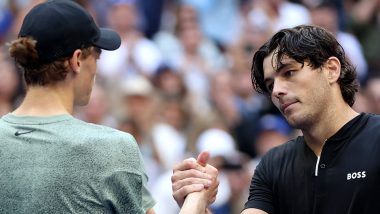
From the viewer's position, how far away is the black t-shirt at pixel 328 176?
4.03 metres

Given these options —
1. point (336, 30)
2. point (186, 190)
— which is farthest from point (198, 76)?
point (186, 190)

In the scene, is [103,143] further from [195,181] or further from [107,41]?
[195,181]

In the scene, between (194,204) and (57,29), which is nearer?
(57,29)

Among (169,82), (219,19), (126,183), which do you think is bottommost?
(169,82)

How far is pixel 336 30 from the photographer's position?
1046 cm

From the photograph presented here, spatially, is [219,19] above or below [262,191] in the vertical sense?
above

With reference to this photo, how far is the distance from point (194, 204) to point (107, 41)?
0.82m

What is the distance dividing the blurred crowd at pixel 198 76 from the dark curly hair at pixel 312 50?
4289mm

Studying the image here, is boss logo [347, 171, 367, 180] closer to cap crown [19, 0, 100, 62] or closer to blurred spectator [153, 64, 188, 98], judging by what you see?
cap crown [19, 0, 100, 62]

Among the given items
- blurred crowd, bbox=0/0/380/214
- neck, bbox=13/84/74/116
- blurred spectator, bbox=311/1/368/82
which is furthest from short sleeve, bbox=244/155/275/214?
blurred spectator, bbox=311/1/368/82

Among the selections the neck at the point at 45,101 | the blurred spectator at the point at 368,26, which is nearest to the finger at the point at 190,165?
the neck at the point at 45,101

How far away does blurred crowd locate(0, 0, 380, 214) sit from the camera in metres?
8.95

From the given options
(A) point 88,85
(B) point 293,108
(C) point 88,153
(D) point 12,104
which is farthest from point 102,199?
(D) point 12,104

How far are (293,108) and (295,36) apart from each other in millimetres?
366
